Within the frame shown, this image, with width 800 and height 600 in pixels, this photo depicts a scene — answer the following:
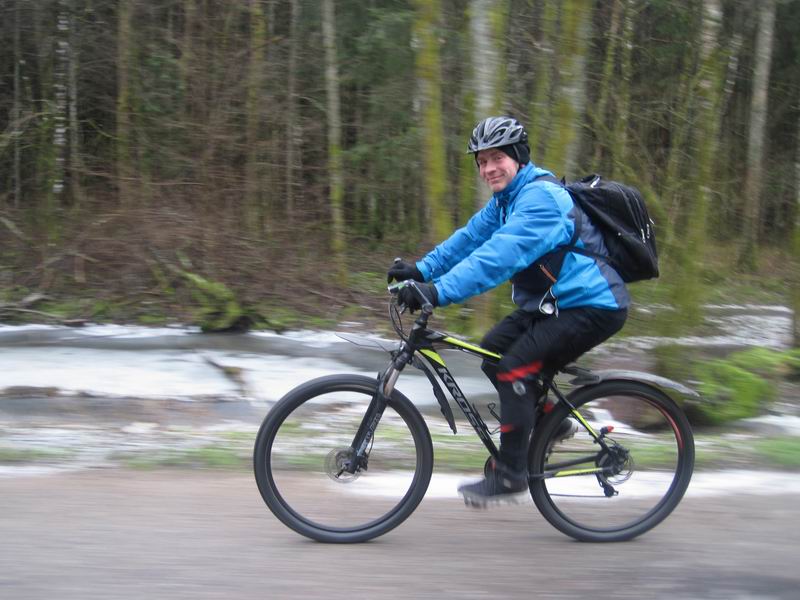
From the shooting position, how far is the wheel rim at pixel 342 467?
3.99m

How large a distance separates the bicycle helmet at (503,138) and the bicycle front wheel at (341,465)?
4.11ft

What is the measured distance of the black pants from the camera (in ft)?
12.8

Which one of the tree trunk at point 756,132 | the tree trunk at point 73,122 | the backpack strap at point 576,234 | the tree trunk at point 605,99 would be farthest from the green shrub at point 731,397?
the tree trunk at point 756,132

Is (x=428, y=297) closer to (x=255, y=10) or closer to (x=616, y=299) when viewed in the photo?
(x=616, y=299)

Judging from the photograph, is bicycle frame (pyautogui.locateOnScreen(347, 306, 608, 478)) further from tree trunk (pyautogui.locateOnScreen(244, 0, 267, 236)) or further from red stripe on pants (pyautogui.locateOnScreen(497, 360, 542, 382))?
tree trunk (pyautogui.locateOnScreen(244, 0, 267, 236))

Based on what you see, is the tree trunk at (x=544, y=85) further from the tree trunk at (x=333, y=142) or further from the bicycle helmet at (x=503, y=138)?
the tree trunk at (x=333, y=142)

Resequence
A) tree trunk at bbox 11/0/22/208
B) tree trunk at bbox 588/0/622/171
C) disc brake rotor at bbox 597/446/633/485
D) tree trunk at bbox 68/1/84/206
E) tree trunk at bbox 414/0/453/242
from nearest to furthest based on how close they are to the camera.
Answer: disc brake rotor at bbox 597/446/633/485 → tree trunk at bbox 414/0/453/242 → tree trunk at bbox 588/0/622/171 → tree trunk at bbox 68/1/84/206 → tree trunk at bbox 11/0/22/208

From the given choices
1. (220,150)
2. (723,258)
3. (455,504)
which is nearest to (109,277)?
(220,150)

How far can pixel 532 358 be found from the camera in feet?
12.8

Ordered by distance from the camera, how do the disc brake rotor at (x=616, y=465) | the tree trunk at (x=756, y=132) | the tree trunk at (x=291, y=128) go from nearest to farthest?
1. the disc brake rotor at (x=616, y=465)
2. the tree trunk at (x=291, y=128)
3. the tree trunk at (x=756, y=132)

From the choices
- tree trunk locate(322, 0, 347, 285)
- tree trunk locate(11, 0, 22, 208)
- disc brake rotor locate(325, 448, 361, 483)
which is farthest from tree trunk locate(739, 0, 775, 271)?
disc brake rotor locate(325, 448, 361, 483)

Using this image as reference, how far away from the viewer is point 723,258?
18016 millimetres

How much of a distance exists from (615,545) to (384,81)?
12.3 m

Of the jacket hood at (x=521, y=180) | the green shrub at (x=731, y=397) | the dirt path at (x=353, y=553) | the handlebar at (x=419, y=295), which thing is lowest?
the green shrub at (x=731, y=397)
